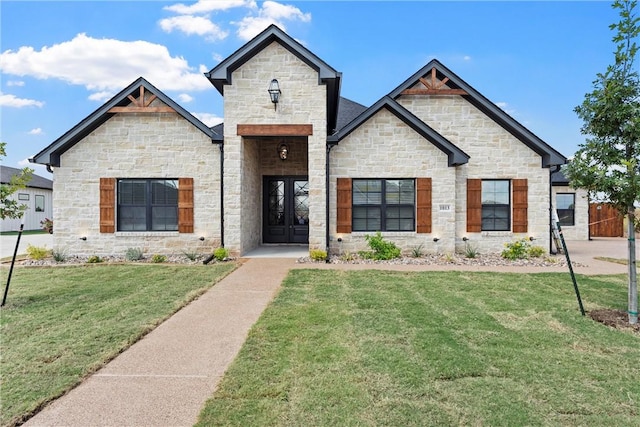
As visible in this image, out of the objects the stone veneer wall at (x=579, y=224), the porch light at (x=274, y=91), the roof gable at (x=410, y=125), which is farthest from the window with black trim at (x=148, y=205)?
the stone veneer wall at (x=579, y=224)

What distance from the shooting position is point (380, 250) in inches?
407

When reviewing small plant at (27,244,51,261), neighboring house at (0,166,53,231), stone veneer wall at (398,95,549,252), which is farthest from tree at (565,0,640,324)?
neighboring house at (0,166,53,231)

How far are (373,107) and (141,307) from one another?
812 centimetres

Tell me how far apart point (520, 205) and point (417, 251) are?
3.78 m

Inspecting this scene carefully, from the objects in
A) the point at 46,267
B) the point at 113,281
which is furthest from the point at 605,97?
the point at 46,267

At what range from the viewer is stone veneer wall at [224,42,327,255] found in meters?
10.1

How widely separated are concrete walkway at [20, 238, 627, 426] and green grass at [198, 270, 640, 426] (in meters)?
0.21

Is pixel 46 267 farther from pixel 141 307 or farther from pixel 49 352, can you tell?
pixel 49 352

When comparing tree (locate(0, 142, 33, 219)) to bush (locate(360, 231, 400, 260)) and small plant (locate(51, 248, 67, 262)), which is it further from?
bush (locate(360, 231, 400, 260))

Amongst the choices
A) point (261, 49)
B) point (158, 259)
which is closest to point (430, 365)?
point (158, 259)

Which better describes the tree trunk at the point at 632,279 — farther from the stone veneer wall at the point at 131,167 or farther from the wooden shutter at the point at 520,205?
the stone veneer wall at the point at 131,167

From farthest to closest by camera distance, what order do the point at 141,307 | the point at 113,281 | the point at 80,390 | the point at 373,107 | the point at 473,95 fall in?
the point at 473,95
the point at 373,107
the point at 113,281
the point at 141,307
the point at 80,390

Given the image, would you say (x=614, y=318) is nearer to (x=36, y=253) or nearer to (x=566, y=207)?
(x=36, y=253)

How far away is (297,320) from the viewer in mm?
4895
